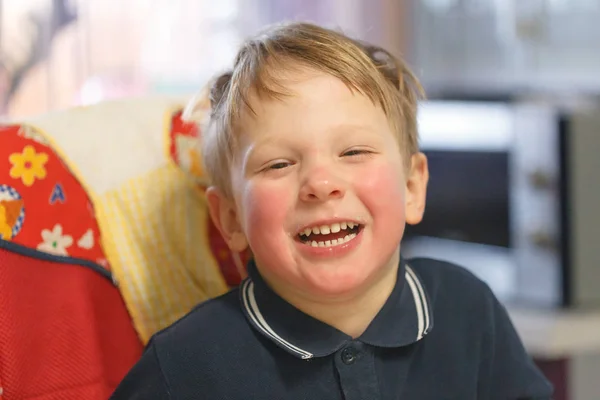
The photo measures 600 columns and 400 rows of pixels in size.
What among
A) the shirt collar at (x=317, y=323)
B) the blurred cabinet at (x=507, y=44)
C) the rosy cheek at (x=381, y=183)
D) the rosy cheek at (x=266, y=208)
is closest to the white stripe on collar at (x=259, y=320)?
the shirt collar at (x=317, y=323)

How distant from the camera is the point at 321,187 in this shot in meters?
0.97

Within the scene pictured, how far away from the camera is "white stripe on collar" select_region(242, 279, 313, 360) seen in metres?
1.03

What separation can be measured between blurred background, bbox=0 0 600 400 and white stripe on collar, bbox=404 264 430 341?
772 mm

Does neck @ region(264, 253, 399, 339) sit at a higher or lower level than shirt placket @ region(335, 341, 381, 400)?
higher

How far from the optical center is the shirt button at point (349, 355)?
1.03 meters

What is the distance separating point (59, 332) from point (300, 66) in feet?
1.50

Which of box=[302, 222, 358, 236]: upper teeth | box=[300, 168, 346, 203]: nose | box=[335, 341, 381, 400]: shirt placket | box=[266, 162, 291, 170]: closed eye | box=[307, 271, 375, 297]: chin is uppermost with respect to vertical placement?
box=[266, 162, 291, 170]: closed eye

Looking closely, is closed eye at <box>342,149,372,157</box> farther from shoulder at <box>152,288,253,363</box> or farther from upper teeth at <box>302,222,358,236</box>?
shoulder at <box>152,288,253,363</box>

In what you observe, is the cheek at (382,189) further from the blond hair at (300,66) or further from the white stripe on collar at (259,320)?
the white stripe on collar at (259,320)

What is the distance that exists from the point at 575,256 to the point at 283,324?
106 cm

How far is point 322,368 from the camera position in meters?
1.04

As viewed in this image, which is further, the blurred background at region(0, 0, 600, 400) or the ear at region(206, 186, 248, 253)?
the blurred background at region(0, 0, 600, 400)

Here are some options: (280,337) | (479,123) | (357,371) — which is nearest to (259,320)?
(280,337)

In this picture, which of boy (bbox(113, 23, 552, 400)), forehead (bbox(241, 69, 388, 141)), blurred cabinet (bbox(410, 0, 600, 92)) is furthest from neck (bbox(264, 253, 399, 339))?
blurred cabinet (bbox(410, 0, 600, 92))
